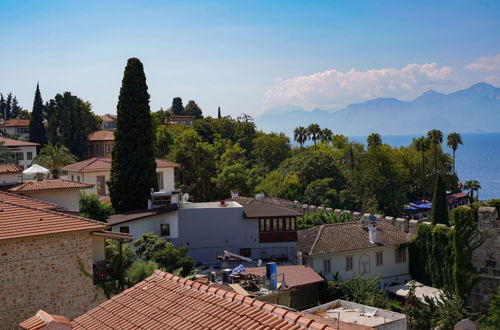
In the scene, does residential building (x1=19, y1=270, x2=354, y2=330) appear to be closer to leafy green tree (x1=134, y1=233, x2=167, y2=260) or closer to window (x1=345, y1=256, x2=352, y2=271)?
leafy green tree (x1=134, y1=233, x2=167, y2=260)

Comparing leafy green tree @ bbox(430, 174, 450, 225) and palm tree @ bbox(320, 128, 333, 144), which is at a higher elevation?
palm tree @ bbox(320, 128, 333, 144)

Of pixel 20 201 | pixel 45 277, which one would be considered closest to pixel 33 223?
pixel 45 277

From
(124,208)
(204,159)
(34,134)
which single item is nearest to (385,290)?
(124,208)

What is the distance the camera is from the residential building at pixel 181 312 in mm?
8273

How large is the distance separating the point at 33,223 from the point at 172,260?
11019mm

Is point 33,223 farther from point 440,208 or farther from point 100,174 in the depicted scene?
point 440,208

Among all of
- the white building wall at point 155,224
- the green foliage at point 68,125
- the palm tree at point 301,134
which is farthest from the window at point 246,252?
the palm tree at point 301,134

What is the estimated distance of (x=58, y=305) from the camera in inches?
706

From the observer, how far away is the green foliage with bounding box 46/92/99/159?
67500 millimetres

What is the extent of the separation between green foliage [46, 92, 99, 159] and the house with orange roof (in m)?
50.6

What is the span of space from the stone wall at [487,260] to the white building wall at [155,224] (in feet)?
56.2

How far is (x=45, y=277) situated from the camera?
17516 millimetres

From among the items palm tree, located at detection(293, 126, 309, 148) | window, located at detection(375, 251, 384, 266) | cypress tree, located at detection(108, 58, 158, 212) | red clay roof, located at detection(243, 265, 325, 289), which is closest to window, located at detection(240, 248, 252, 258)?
red clay roof, located at detection(243, 265, 325, 289)

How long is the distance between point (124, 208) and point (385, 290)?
1725 centimetres
